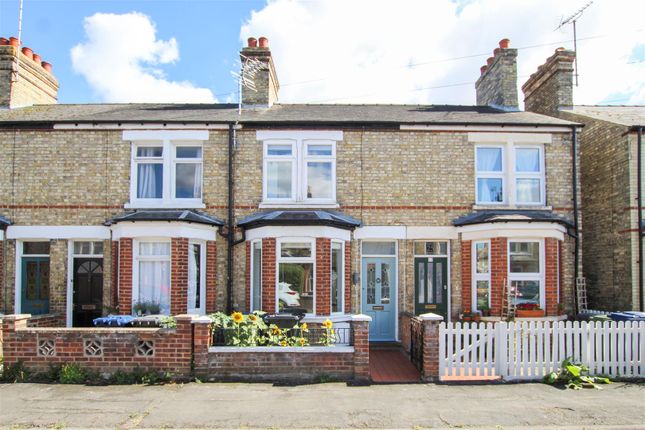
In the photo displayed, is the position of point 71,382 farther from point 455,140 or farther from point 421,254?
point 455,140

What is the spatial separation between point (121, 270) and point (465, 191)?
877cm

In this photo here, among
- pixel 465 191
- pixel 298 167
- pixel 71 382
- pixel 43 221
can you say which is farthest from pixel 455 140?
pixel 43 221

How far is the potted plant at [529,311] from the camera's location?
422 inches

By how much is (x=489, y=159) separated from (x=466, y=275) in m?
3.18

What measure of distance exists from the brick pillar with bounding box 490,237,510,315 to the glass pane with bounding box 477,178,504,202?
140 centimetres

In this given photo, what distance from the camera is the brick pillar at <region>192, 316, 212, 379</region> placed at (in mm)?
7754

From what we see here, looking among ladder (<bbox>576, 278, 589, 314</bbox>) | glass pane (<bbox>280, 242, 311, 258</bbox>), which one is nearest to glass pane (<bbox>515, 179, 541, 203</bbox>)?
ladder (<bbox>576, 278, 589, 314</bbox>)

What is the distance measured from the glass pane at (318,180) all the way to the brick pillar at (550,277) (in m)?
5.58

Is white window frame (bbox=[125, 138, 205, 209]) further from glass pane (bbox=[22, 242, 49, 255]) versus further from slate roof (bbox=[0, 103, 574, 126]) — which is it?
glass pane (bbox=[22, 242, 49, 255])

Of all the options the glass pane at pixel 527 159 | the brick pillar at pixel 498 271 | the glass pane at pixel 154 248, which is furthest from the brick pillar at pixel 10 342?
the glass pane at pixel 527 159

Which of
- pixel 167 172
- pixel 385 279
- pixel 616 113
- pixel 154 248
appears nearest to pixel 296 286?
pixel 385 279

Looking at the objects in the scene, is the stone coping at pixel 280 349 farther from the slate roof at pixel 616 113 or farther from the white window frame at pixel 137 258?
the slate roof at pixel 616 113

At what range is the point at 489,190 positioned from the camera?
11.9m

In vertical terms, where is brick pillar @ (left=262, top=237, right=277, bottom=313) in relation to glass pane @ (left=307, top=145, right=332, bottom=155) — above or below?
below
